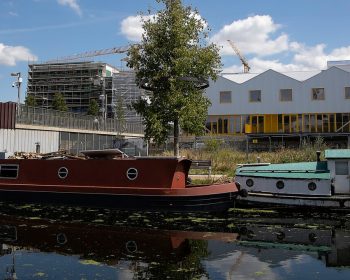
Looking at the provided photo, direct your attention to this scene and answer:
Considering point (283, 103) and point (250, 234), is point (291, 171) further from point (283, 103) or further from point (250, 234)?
point (283, 103)

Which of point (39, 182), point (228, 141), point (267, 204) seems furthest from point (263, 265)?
point (228, 141)

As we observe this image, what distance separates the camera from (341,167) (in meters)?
16.3

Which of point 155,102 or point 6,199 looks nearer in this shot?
point 6,199

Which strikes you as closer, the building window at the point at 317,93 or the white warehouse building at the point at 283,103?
the white warehouse building at the point at 283,103

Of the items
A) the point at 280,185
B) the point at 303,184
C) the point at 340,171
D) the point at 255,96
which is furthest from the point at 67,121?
the point at 340,171

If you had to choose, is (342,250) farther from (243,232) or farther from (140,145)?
(140,145)

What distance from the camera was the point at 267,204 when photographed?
16.5 metres

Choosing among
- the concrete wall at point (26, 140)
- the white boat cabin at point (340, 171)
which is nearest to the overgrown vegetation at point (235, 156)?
the white boat cabin at point (340, 171)

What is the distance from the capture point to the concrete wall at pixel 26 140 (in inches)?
1384

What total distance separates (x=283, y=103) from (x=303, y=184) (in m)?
29.6

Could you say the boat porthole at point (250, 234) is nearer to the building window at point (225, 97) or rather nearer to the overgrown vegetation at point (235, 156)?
the overgrown vegetation at point (235, 156)

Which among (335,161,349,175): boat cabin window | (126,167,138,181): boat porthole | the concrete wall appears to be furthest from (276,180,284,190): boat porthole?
the concrete wall

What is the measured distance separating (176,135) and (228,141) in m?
15.5

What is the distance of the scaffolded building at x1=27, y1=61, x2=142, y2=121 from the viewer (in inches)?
4446
